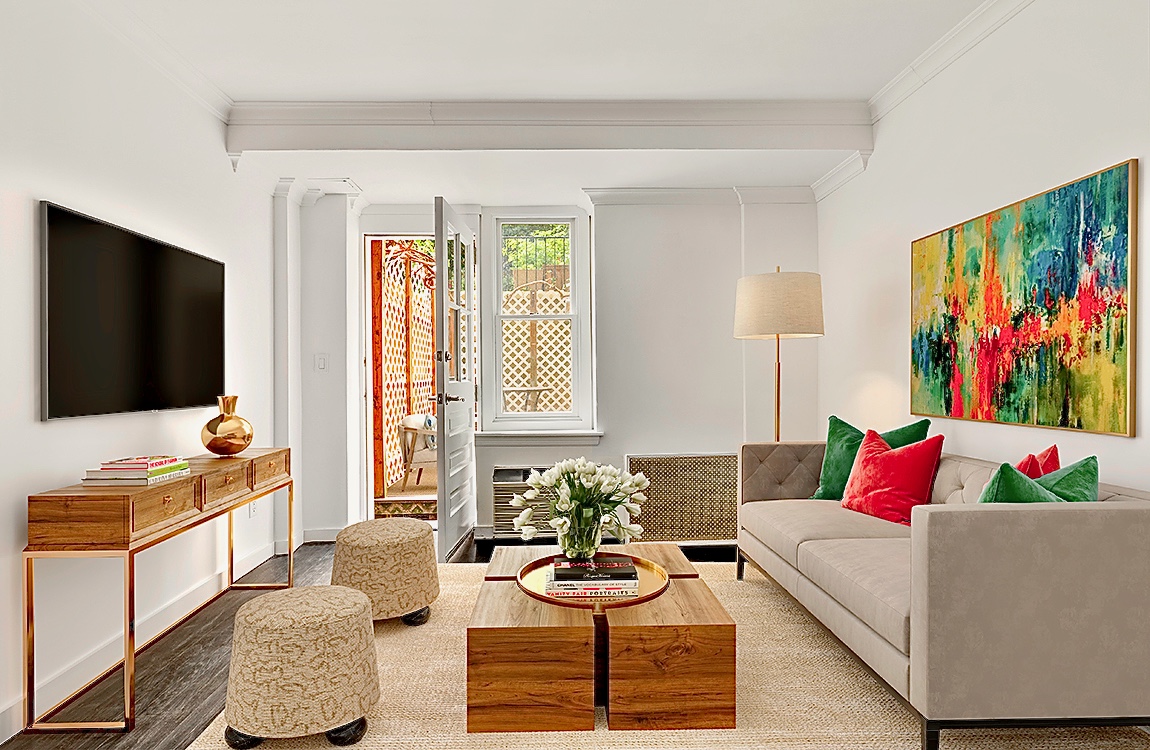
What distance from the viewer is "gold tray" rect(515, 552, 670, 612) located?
2.65 metres

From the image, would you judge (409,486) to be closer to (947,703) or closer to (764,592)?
(764,592)

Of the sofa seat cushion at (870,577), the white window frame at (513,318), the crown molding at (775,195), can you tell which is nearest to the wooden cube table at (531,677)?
the sofa seat cushion at (870,577)

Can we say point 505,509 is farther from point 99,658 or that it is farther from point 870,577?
point 870,577

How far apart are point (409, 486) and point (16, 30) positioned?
5.70 m

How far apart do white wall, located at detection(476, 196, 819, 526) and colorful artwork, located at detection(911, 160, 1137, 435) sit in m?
1.65

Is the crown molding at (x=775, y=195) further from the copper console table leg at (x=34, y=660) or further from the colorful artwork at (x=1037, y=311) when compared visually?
the copper console table leg at (x=34, y=660)

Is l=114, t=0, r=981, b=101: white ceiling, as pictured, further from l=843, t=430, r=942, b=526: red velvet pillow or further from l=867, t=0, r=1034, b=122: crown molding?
l=843, t=430, r=942, b=526: red velvet pillow

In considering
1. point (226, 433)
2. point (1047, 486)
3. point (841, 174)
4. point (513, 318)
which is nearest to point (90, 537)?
point (226, 433)

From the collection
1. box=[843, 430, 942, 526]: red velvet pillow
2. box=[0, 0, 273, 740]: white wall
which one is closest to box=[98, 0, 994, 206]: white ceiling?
box=[0, 0, 273, 740]: white wall

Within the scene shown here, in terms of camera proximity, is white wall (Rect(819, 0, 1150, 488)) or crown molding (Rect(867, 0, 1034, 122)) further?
crown molding (Rect(867, 0, 1034, 122))

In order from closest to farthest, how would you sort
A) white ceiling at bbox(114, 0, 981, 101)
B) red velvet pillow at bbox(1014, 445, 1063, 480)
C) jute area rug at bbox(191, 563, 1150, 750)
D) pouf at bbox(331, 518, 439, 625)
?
jute area rug at bbox(191, 563, 1150, 750) < red velvet pillow at bbox(1014, 445, 1063, 480) < white ceiling at bbox(114, 0, 981, 101) < pouf at bbox(331, 518, 439, 625)

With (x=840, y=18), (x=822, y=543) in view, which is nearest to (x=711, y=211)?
(x=840, y=18)

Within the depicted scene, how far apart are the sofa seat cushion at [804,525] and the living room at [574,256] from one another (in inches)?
3.6

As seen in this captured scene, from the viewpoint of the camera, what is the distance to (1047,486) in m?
2.37
